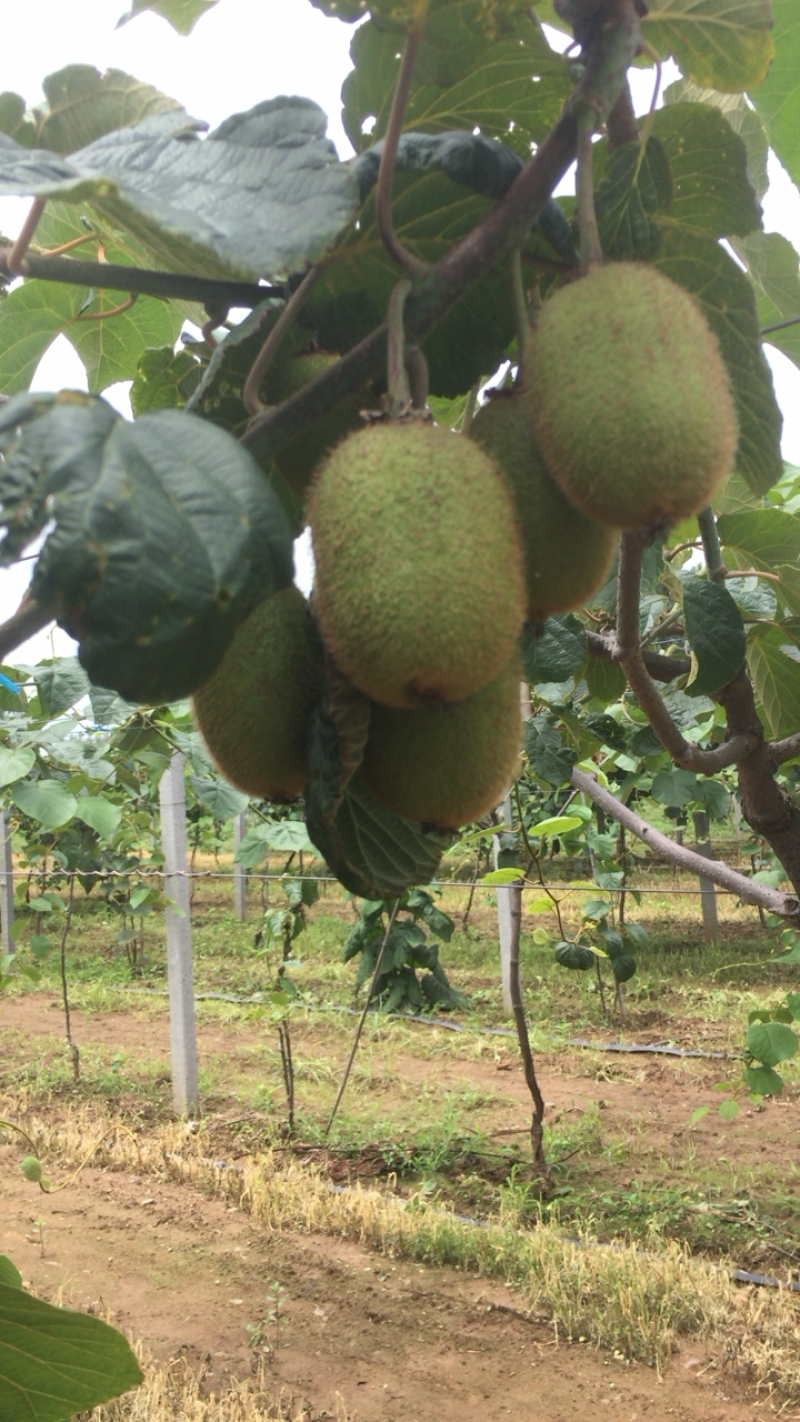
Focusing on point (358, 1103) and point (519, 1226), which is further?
point (358, 1103)

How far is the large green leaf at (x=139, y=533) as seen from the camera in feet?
1.50

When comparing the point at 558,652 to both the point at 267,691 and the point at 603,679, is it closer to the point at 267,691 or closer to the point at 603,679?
the point at 603,679

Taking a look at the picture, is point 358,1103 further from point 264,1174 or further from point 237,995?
point 237,995

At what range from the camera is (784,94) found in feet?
2.89

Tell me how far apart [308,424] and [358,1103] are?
17.1 feet

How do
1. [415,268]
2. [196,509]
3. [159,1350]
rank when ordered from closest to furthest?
1. [196,509]
2. [415,268]
3. [159,1350]

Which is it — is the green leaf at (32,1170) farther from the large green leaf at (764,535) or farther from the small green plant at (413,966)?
the small green plant at (413,966)

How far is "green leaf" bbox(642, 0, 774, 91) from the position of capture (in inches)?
26.8

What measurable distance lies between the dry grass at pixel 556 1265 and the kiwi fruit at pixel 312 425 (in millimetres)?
2763

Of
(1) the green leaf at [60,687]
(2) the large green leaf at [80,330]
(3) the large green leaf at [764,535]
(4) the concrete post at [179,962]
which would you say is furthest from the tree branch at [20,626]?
(4) the concrete post at [179,962]

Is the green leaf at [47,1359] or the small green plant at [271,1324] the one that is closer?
the green leaf at [47,1359]

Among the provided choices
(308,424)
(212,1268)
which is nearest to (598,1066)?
(212,1268)

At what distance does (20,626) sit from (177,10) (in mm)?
593

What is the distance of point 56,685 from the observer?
7.93ft
